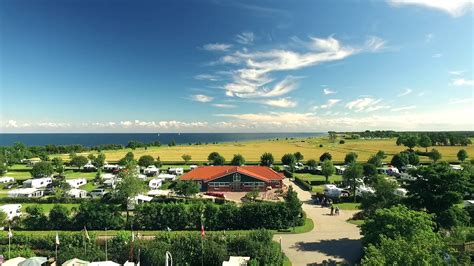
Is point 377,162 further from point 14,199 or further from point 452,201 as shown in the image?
point 14,199

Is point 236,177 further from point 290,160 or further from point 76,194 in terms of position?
point 76,194

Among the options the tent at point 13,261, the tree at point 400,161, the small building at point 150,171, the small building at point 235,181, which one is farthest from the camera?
the small building at point 150,171

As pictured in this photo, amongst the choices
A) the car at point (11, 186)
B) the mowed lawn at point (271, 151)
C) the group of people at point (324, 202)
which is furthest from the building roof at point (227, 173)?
the mowed lawn at point (271, 151)

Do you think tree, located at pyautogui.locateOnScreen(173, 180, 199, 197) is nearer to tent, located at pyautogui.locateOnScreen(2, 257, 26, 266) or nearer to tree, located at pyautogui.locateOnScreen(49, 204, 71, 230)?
tree, located at pyautogui.locateOnScreen(49, 204, 71, 230)

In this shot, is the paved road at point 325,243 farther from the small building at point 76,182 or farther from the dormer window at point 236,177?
the small building at point 76,182

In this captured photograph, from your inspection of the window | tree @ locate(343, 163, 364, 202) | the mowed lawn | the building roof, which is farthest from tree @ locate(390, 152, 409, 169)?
the window

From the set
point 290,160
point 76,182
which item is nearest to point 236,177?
point 290,160
